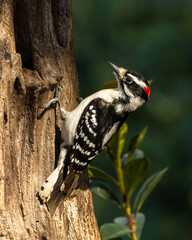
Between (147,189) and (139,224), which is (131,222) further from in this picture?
(147,189)

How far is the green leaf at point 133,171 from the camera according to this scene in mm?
2850

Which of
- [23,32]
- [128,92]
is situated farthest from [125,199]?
[23,32]

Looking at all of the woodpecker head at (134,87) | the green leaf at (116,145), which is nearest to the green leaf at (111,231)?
the green leaf at (116,145)

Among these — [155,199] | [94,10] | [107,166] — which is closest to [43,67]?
[107,166]

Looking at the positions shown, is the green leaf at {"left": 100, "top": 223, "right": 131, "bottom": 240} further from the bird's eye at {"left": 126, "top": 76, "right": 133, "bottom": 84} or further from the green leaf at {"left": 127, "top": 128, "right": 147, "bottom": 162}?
the bird's eye at {"left": 126, "top": 76, "right": 133, "bottom": 84}

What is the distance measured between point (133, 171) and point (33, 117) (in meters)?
0.69

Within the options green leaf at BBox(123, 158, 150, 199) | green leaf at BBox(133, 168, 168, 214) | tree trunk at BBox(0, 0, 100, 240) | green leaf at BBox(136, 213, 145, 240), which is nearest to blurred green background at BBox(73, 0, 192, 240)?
green leaf at BBox(136, 213, 145, 240)

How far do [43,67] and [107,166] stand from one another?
15.5ft

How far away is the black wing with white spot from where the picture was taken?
2.86 m

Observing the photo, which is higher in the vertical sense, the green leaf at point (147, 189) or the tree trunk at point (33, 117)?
the tree trunk at point (33, 117)

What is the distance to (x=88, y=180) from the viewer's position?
9.86 feet

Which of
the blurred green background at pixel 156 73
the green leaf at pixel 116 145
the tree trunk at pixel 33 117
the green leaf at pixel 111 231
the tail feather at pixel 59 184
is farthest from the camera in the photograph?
the blurred green background at pixel 156 73

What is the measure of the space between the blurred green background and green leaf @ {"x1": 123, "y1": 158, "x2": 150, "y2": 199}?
4.24m

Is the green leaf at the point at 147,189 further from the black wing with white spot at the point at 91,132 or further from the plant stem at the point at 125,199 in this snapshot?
the black wing with white spot at the point at 91,132
